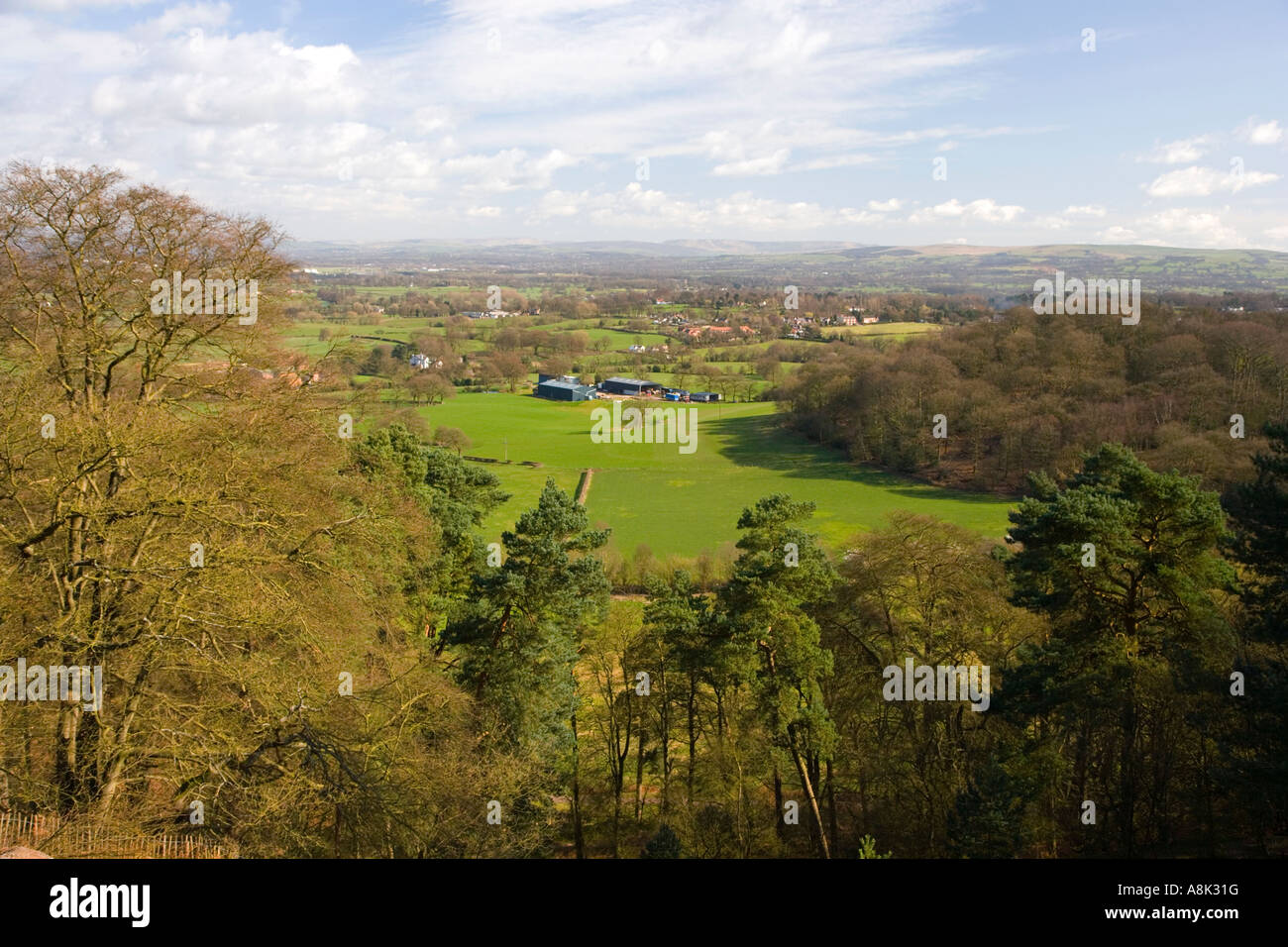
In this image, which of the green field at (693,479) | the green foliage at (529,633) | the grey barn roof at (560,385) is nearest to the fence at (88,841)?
the green foliage at (529,633)

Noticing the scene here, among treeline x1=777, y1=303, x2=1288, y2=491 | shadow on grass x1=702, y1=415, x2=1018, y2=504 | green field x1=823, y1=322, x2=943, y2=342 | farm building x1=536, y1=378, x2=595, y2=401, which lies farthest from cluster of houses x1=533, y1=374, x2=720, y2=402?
green field x1=823, y1=322, x2=943, y2=342

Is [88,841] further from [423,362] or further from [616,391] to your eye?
[616,391]

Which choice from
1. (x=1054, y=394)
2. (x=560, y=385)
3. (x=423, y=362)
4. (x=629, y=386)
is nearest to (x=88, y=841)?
(x=1054, y=394)

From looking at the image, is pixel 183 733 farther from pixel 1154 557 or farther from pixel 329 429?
pixel 1154 557

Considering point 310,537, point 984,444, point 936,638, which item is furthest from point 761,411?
point 310,537
